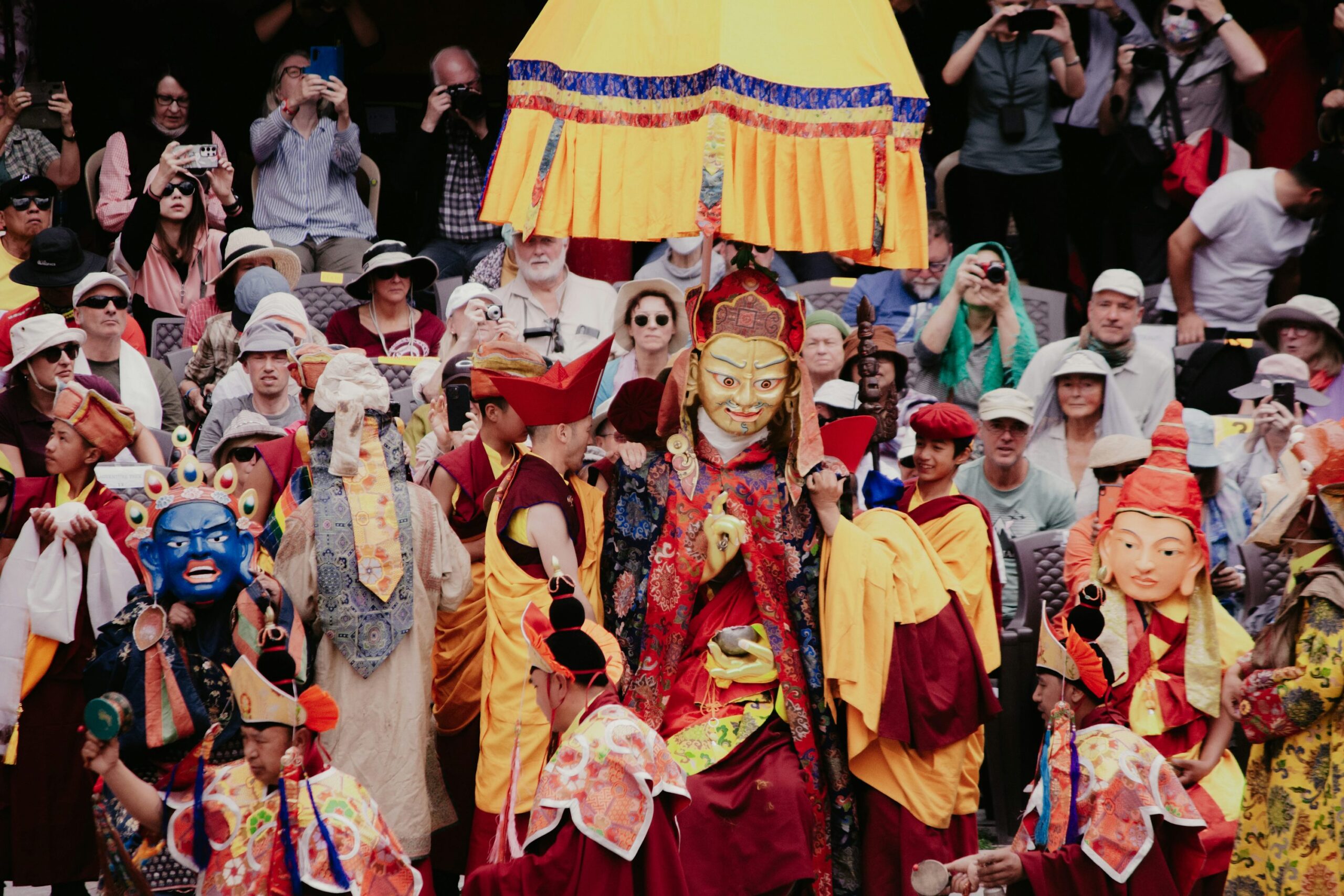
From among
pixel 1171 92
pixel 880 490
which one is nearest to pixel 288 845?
pixel 880 490

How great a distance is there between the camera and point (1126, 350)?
8.72 meters

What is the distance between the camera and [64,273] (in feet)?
28.4

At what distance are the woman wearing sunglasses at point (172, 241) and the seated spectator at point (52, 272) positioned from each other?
2.98 ft

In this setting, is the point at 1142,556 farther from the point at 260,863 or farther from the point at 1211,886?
the point at 260,863

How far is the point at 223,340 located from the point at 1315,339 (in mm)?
5612

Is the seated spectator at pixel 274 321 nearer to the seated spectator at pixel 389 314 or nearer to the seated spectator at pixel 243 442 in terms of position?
the seated spectator at pixel 243 442

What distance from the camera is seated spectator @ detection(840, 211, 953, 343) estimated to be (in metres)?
9.49

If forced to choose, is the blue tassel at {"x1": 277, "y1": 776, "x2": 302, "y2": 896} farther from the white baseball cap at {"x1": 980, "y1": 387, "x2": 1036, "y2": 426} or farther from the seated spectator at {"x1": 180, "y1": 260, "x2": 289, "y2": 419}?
the seated spectator at {"x1": 180, "y1": 260, "x2": 289, "y2": 419}

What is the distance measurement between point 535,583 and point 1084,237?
20.5 ft

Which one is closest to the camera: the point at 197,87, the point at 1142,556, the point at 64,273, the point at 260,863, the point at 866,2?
the point at 260,863

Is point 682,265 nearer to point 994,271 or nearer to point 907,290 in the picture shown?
point 907,290

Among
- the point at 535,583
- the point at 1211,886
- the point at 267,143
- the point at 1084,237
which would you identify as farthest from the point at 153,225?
the point at 1211,886

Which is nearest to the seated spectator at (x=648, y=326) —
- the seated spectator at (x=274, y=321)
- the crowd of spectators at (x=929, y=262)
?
the crowd of spectators at (x=929, y=262)

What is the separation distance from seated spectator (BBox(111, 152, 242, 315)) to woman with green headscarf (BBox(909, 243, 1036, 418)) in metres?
4.12
